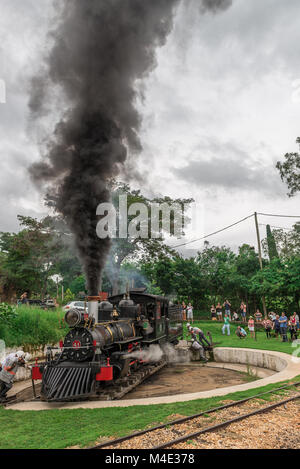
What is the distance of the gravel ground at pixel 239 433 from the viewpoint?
4945mm

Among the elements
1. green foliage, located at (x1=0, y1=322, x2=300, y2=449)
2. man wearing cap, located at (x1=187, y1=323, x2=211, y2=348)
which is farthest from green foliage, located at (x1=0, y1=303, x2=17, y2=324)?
man wearing cap, located at (x1=187, y1=323, x2=211, y2=348)

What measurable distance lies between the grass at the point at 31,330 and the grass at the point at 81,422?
4803 mm

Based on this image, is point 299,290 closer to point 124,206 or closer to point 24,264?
point 124,206

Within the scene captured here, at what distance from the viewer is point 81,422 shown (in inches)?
249

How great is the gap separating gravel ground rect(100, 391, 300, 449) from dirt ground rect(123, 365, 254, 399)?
11.8ft

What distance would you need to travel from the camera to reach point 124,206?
28.4 m

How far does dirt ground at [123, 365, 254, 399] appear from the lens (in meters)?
9.78

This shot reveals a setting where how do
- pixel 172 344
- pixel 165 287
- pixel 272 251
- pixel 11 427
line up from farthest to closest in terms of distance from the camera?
pixel 272 251
pixel 165 287
pixel 172 344
pixel 11 427

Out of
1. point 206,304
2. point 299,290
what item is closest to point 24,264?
point 206,304

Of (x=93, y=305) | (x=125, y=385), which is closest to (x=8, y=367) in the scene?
(x=93, y=305)

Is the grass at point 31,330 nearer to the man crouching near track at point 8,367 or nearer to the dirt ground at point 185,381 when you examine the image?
the man crouching near track at point 8,367

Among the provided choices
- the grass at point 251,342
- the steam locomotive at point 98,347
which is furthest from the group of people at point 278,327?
the steam locomotive at point 98,347

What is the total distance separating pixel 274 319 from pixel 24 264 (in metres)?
20.0

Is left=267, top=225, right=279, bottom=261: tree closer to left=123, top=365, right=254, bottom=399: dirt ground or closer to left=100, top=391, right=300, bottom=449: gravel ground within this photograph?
left=123, top=365, right=254, bottom=399: dirt ground
